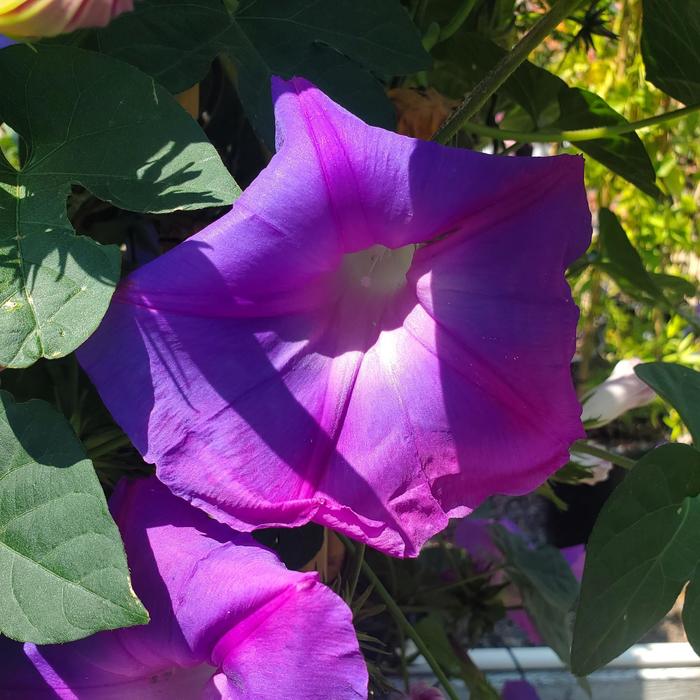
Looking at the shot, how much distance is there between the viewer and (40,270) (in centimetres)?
35

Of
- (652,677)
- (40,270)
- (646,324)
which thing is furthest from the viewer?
(646,324)

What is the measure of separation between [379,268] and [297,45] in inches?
5.6

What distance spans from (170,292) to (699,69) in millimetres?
397

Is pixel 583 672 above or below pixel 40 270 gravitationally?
below

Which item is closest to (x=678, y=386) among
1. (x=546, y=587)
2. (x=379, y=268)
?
(x=379, y=268)

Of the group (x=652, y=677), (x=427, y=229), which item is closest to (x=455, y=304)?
(x=427, y=229)

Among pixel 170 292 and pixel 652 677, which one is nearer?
pixel 170 292

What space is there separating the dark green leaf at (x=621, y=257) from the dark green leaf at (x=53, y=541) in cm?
61

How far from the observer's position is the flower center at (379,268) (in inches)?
20.7

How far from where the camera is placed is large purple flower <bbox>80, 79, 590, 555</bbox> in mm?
394

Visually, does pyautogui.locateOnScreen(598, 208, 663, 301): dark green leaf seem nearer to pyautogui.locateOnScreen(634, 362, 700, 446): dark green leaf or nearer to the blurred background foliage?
the blurred background foliage

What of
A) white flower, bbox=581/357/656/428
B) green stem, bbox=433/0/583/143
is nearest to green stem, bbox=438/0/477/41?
green stem, bbox=433/0/583/143

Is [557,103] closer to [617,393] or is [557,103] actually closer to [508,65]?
[508,65]

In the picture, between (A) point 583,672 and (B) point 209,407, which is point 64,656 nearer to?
(B) point 209,407
